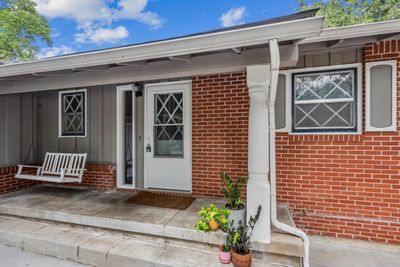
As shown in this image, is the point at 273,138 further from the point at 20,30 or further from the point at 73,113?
the point at 20,30

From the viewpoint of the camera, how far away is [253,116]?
7.29 ft

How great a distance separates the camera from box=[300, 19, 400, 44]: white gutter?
7.42ft

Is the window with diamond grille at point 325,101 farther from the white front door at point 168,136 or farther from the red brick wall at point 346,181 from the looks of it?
the white front door at point 168,136

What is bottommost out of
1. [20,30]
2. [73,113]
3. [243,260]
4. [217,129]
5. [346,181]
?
[243,260]

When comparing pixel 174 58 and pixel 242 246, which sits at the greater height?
pixel 174 58

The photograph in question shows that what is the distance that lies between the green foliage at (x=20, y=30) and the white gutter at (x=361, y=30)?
1497cm

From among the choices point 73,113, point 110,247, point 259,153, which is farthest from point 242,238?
point 73,113

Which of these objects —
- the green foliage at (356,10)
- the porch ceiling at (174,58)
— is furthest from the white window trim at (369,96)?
the green foliage at (356,10)

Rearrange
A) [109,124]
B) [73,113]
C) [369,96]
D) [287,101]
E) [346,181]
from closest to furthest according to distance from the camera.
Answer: [369,96], [346,181], [287,101], [109,124], [73,113]

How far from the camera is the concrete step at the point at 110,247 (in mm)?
2230

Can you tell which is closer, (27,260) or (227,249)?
(227,249)

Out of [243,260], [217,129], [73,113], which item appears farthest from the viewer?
[73,113]

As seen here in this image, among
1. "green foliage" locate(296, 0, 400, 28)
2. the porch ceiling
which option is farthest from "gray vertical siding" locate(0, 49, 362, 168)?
"green foliage" locate(296, 0, 400, 28)

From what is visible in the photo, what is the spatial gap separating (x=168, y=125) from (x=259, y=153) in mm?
1997
